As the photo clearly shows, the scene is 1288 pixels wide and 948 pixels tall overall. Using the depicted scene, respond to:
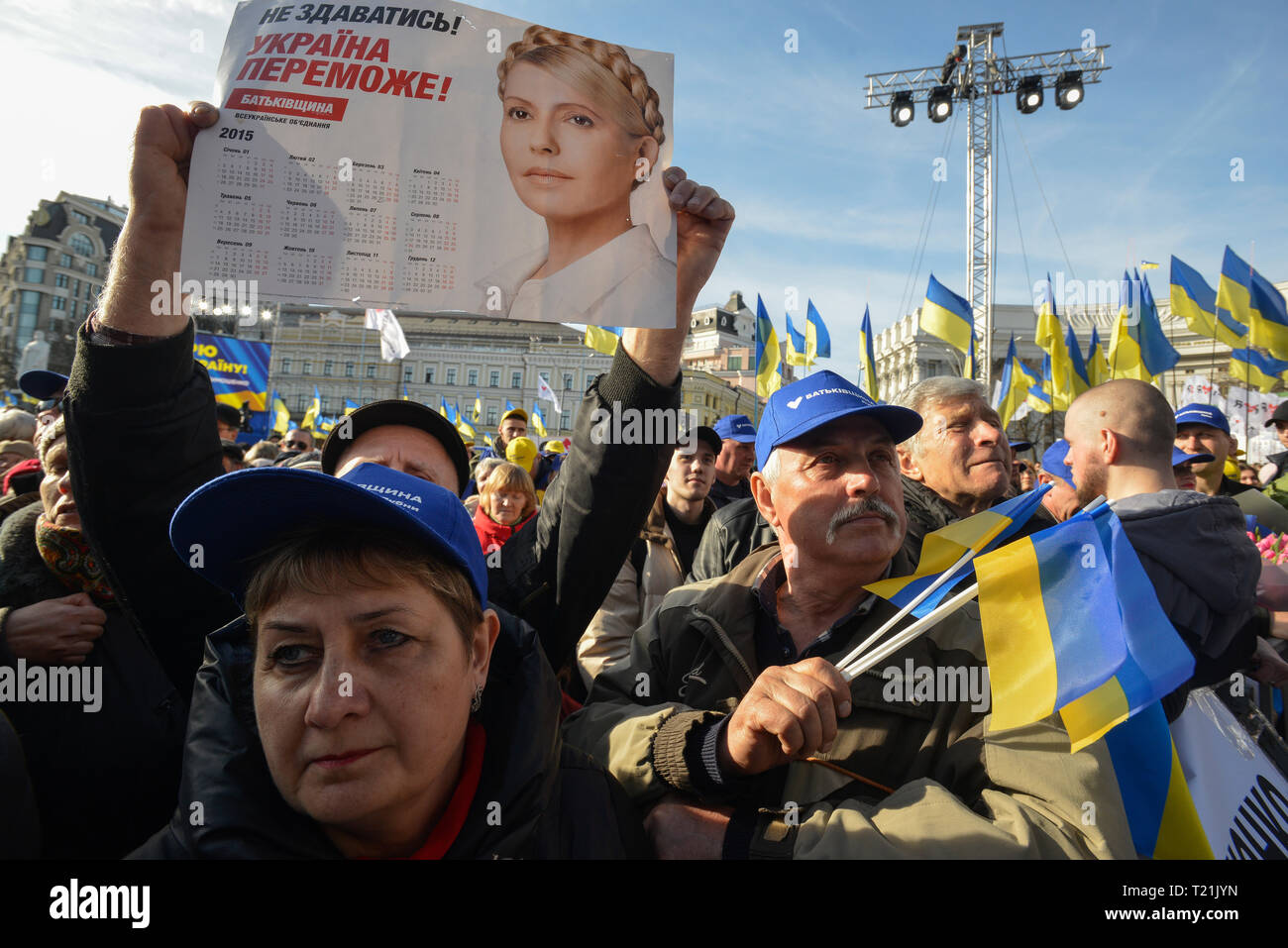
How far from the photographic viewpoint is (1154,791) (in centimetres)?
178

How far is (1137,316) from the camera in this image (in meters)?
14.0

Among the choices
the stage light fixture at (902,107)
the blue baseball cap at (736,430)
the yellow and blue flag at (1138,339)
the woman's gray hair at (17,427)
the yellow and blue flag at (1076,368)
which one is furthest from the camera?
the stage light fixture at (902,107)

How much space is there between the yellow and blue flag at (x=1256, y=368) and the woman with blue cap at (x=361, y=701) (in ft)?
49.4

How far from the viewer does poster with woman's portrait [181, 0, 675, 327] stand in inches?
70.9

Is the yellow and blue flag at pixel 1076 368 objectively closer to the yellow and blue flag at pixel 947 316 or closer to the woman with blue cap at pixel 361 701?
the yellow and blue flag at pixel 947 316

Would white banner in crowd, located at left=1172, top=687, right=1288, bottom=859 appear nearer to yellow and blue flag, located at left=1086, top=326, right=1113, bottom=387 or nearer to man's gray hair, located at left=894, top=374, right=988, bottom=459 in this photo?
man's gray hair, located at left=894, top=374, right=988, bottom=459

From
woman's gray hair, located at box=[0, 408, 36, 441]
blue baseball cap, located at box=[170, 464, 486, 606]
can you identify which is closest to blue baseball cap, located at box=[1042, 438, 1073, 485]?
blue baseball cap, located at box=[170, 464, 486, 606]

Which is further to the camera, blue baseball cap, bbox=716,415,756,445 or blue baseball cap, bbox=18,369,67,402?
blue baseball cap, bbox=716,415,756,445

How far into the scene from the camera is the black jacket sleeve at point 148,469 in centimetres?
179

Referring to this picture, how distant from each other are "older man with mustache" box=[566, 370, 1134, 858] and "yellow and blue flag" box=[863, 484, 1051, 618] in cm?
12

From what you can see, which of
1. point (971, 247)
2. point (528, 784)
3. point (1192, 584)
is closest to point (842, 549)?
point (528, 784)

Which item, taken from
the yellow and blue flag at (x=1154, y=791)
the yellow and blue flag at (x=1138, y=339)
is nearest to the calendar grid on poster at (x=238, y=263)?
the yellow and blue flag at (x=1154, y=791)

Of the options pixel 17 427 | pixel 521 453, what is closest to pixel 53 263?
pixel 17 427
